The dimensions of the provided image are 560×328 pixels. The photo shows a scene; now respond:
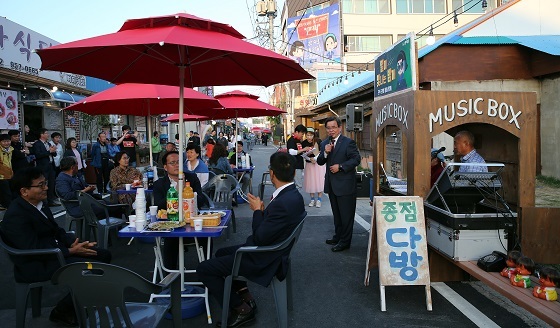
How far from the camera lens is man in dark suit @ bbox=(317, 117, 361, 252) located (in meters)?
5.80

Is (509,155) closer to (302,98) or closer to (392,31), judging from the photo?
(392,31)

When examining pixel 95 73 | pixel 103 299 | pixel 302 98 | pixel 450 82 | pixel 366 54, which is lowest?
pixel 103 299

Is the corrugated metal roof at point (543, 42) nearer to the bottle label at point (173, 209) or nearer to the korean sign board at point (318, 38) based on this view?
the bottle label at point (173, 209)

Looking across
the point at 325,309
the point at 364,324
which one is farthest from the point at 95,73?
the point at 364,324

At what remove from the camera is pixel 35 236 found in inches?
135

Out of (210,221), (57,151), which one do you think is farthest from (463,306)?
(57,151)

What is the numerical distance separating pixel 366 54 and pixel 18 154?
34.1m

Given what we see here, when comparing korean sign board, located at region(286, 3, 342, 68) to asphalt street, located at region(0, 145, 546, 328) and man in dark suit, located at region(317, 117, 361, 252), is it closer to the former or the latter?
man in dark suit, located at region(317, 117, 361, 252)

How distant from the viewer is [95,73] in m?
4.55

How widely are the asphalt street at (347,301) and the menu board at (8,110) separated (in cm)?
534

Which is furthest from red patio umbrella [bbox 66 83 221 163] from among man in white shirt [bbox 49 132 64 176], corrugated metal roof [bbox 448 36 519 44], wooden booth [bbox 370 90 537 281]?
corrugated metal roof [bbox 448 36 519 44]

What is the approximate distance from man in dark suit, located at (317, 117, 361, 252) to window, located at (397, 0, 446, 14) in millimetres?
34750

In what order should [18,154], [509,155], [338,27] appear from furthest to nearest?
[338,27] → [18,154] → [509,155]

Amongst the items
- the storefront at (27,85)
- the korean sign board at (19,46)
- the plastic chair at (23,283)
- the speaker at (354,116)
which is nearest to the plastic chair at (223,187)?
the plastic chair at (23,283)
